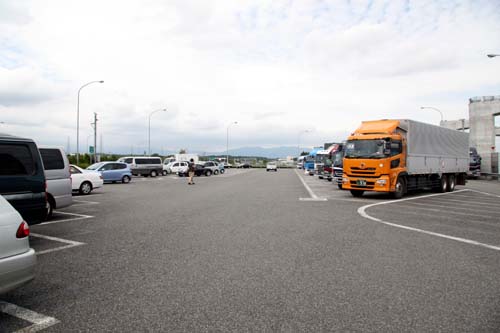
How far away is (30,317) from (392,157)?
47.2ft

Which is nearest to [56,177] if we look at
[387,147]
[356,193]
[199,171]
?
[387,147]

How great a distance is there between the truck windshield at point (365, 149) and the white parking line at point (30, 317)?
1407 cm

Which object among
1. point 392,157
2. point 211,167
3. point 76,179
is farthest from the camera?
point 211,167

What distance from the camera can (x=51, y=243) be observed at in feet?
24.2

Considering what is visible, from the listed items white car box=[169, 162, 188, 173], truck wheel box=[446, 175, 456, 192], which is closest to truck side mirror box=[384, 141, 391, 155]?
truck wheel box=[446, 175, 456, 192]

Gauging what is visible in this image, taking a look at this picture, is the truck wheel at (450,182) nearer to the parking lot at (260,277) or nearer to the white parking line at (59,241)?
the parking lot at (260,277)

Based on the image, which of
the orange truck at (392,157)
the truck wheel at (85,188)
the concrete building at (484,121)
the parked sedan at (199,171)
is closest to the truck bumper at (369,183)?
the orange truck at (392,157)

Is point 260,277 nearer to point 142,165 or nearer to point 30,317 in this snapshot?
point 30,317

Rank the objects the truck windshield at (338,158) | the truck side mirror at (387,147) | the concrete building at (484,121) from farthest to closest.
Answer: the concrete building at (484,121), the truck windshield at (338,158), the truck side mirror at (387,147)

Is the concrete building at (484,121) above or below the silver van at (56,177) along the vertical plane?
above

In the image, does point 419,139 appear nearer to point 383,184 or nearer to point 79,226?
point 383,184

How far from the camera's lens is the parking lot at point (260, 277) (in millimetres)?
3781

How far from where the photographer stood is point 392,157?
1571cm

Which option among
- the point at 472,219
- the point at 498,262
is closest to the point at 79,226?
the point at 498,262
